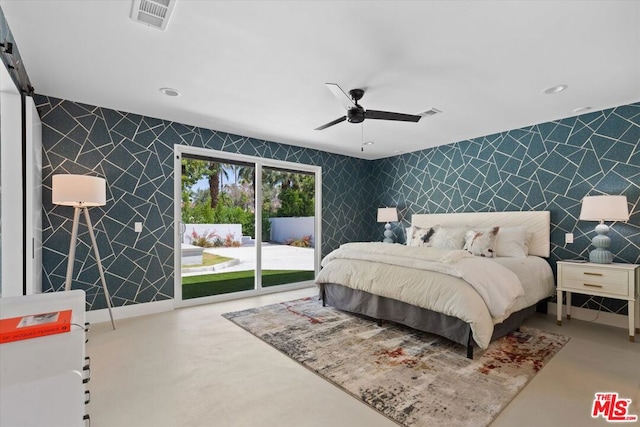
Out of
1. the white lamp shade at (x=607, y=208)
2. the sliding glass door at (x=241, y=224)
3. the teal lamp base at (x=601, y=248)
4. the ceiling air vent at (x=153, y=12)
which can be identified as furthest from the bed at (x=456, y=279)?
the ceiling air vent at (x=153, y=12)

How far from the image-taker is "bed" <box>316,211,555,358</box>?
2.64m

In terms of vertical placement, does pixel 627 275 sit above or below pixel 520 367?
above

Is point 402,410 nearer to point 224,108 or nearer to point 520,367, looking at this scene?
point 520,367

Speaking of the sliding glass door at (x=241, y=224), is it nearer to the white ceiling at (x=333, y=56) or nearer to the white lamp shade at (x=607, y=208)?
the white ceiling at (x=333, y=56)

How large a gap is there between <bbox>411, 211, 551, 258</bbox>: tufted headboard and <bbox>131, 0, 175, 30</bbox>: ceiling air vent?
439 cm

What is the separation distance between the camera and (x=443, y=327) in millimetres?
2777

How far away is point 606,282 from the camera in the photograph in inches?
125

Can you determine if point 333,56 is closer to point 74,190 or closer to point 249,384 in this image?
point 249,384

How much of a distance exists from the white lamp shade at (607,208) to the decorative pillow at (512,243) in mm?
742

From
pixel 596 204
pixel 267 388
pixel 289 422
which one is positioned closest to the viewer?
pixel 289 422

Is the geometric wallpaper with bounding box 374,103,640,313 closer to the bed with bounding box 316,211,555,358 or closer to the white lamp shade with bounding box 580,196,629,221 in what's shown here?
the bed with bounding box 316,211,555,358

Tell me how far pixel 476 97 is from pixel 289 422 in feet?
11.1

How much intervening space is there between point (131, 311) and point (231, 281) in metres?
1.72

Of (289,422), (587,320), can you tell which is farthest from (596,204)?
(289,422)
